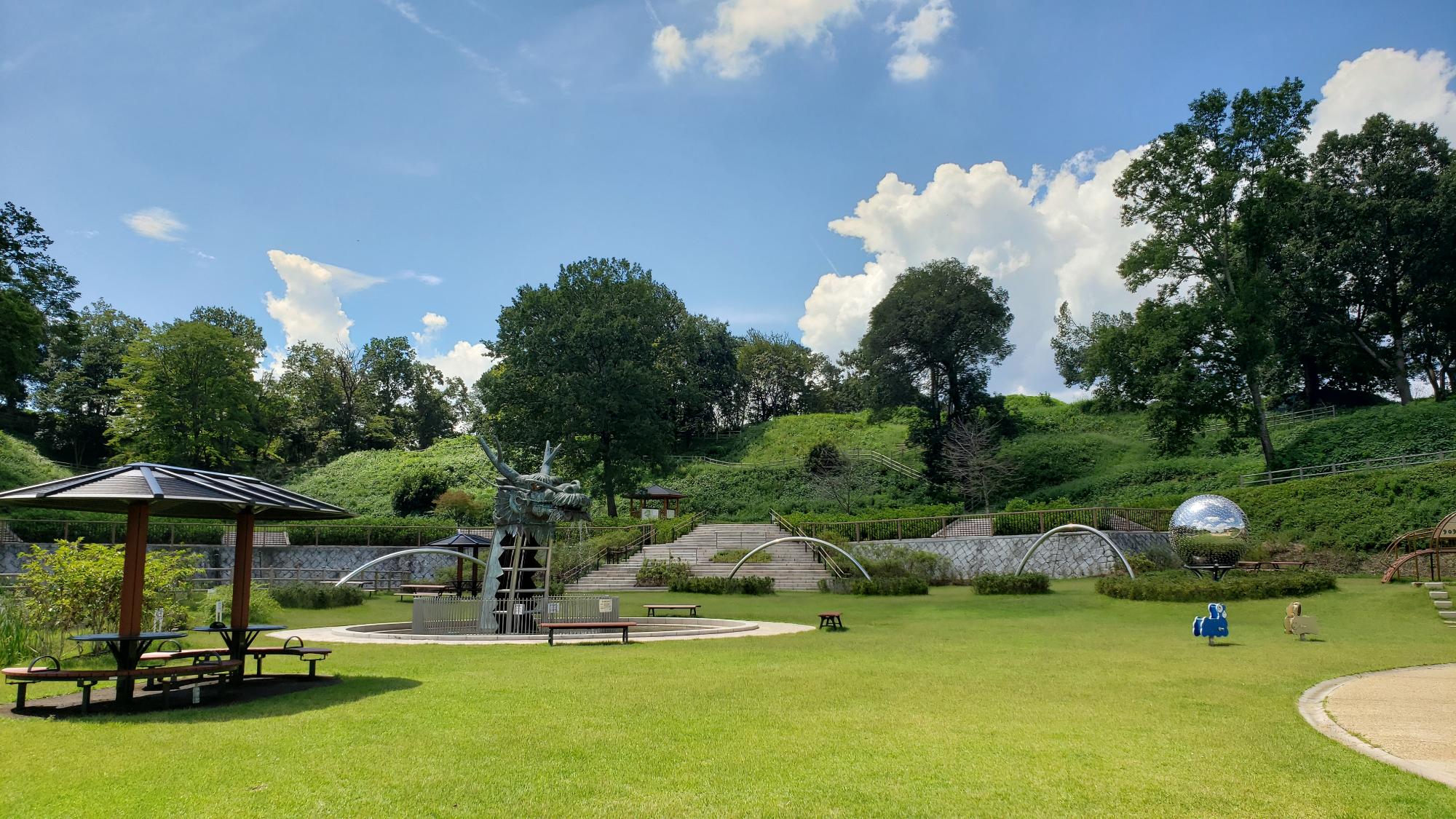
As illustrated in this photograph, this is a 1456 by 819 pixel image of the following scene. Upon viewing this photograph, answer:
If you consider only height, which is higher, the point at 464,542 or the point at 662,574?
the point at 464,542

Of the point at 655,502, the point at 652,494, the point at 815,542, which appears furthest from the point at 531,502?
the point at 655,502

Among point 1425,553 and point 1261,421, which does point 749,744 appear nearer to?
point 1425,553

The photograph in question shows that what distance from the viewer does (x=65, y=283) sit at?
46.7m

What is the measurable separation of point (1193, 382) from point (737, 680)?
114 ft

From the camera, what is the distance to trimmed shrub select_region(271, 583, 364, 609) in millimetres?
24469

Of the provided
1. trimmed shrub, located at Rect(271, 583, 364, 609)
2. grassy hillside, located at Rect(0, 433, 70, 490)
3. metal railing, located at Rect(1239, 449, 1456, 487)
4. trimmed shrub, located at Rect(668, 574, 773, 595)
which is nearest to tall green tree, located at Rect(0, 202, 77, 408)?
grassy hillside, located at Rect(0, 433, 70, 490)

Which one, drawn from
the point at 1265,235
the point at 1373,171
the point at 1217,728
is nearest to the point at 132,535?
the point at 1217,728

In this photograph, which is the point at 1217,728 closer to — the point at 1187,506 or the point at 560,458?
the point at 1187,506

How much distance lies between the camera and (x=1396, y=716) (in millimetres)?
8031

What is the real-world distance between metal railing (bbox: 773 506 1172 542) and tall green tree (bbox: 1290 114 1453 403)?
2379 centimetres

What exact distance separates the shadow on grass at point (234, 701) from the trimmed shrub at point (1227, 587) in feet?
62.3

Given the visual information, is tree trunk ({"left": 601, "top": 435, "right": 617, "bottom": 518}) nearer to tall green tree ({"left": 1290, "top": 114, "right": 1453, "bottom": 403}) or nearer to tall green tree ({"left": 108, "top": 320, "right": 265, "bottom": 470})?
tall green tree ({"left": 108, "top": 320, "right": 265, "bottom": 470})

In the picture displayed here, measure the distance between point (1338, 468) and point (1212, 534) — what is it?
13376 mm

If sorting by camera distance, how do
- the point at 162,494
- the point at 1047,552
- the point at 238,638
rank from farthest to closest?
the point at 1047,552 < the point at 238,638 < the point at 162,494
